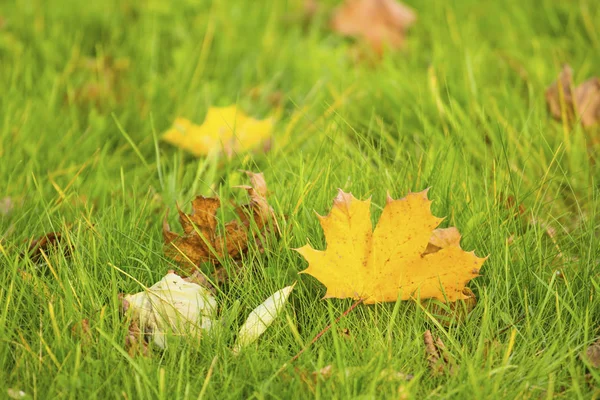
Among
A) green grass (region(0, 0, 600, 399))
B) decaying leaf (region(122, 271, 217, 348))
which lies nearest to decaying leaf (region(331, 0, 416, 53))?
green grass (region(0, 0, 600, 399))

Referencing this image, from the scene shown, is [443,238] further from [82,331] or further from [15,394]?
[15,394]

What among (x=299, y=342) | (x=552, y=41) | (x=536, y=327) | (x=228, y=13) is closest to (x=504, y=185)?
(x=536, y=327)

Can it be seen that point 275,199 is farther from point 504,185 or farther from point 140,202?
point 504,185

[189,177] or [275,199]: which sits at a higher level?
[275,199]

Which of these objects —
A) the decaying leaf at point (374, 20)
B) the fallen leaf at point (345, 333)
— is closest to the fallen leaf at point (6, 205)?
the fallen leaf at point (345, 333)

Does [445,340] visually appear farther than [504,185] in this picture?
No

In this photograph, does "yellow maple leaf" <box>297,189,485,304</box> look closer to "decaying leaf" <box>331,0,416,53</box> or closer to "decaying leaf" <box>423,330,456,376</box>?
"decaying leaf" <box>423,330,456,376</box>
